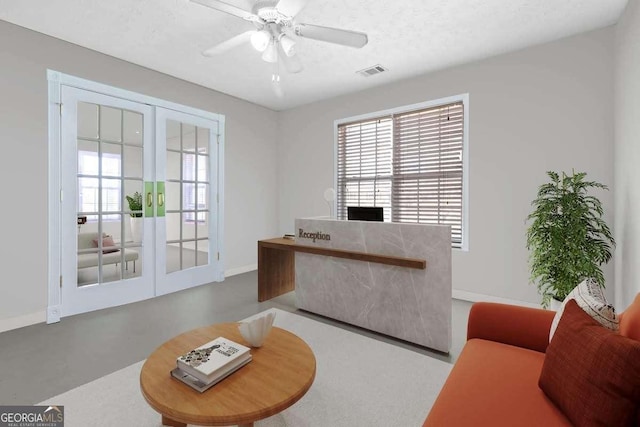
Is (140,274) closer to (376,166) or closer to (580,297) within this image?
(376,166)

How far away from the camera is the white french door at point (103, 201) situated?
10.4ft

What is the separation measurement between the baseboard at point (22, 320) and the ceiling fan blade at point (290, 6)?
3.63 m

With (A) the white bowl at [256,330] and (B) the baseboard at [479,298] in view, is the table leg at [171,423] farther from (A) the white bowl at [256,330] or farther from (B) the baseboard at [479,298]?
(B) the baseboard at [479,298]

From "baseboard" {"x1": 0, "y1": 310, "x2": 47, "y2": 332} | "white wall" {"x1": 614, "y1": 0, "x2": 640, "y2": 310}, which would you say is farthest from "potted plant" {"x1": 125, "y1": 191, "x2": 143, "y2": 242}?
"white wall" {"x1": 614, "y1": 0, "x2": 640, "y2": 310}

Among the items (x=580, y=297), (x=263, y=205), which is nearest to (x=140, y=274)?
(x=263, y=205)

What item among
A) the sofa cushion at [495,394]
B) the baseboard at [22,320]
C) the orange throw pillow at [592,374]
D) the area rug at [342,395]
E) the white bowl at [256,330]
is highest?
the orange throw pillow at [592,374]

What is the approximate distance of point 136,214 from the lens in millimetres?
3686

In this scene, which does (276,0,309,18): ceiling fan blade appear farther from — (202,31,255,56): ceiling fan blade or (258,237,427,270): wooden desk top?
(258,237,427,270): wooden desk top

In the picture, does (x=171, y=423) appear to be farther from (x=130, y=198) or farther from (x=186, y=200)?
(x=186, y=200)

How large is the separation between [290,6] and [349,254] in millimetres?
2025

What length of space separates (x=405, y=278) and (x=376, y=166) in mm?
2337

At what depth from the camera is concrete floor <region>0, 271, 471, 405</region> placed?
2014mm

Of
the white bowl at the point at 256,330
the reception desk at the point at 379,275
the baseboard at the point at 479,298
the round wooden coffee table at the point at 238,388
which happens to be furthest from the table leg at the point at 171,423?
the baseboard at the point at 479,298

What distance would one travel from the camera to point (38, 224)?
298 cm
